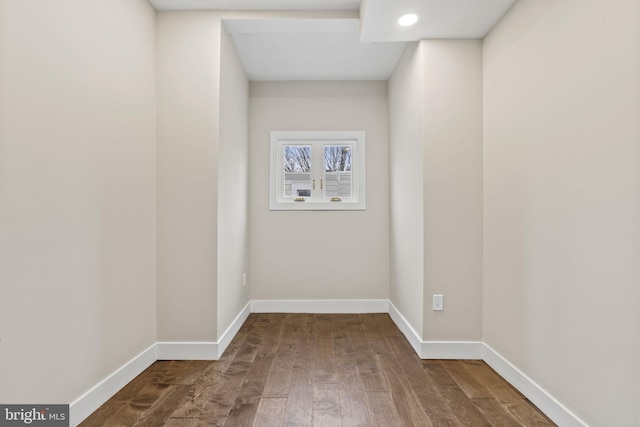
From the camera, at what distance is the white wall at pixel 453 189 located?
8.48ft

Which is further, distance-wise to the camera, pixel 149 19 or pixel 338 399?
pixel 149 19

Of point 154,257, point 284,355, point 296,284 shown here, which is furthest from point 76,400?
point 296,284

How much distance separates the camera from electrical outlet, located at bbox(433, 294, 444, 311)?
2.59 metres

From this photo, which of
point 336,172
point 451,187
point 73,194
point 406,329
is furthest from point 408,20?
point 406,329

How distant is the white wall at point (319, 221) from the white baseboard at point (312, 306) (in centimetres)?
6

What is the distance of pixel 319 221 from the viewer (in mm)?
3832

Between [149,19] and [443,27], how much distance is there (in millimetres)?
2043

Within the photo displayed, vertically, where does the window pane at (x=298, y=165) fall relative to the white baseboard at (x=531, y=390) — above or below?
above

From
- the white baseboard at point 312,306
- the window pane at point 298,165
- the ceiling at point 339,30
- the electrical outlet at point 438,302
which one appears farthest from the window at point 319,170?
the electrical outlet at point 438,302

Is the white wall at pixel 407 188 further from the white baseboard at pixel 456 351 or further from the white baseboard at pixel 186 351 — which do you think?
the white baseboard at pixel 186 351

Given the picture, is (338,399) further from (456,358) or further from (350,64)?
(350,64)

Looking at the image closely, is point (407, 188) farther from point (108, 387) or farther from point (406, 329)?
point (108, 387)

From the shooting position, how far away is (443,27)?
244 centimetres

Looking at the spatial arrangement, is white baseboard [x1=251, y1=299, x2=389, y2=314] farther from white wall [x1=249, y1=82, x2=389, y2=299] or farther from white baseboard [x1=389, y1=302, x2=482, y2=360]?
white baseboard [x1=389, y1=302, x2=482, y2=360]
